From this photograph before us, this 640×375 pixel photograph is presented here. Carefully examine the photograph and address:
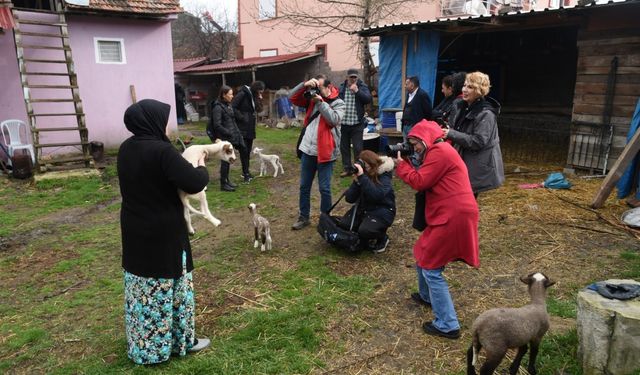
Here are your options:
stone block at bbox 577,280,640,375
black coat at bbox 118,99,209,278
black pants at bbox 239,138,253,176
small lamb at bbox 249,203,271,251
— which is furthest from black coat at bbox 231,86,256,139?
stone block at bbox 577,280,640,375

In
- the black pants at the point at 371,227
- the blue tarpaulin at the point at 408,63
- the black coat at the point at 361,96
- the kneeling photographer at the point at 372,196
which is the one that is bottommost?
the black pants at the point at 371,227

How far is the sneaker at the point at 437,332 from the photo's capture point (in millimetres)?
3576

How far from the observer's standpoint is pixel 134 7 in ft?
38.9

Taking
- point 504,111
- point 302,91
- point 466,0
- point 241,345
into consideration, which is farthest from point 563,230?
point 466,0

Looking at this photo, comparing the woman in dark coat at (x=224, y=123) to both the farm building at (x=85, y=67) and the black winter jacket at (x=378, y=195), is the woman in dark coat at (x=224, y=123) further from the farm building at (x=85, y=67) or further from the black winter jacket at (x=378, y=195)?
the black winter jacket at (x=378, y=195)

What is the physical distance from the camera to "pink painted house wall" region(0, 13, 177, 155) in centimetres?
1041

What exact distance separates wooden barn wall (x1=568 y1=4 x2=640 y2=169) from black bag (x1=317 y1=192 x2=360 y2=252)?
594cm

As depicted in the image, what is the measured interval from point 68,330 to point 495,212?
18.6ft

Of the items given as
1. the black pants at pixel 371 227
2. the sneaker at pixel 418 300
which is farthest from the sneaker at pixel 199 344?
the black pants at pixel 371 227

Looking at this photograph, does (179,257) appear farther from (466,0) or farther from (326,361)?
(466,0)

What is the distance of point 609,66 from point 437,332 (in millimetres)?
7014

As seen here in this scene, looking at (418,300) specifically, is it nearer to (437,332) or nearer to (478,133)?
(437,332)

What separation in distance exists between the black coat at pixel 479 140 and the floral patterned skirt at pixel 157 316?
8.89 feet

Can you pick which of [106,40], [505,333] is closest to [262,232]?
[505,333]
